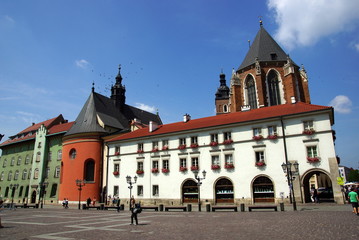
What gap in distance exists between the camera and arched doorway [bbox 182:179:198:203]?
32.7 metres

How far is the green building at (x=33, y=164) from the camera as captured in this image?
48594mm

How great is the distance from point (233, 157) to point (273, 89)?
74.3 ft

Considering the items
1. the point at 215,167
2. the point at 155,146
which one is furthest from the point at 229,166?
the point at 155,146

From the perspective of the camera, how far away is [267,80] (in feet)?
158

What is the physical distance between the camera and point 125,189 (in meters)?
37.4

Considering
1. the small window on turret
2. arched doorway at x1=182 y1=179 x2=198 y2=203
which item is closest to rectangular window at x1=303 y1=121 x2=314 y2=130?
arched doorway at x1=182 y1=179 x2=198 y2=203

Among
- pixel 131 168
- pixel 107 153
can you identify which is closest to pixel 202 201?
pixel 131 168

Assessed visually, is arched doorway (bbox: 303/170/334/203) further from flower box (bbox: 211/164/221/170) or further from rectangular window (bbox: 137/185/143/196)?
rectangular window (bbox: 137/185/143/196)

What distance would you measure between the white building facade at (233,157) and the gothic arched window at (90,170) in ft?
16.0

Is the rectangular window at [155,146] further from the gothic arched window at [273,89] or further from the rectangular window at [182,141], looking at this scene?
the gothic arched window at [273,89]

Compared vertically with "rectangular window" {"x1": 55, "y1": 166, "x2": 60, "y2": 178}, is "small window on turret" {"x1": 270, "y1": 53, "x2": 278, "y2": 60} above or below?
above

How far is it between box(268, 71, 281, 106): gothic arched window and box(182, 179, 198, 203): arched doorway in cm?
2358

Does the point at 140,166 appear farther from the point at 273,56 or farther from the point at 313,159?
the point at 273,56

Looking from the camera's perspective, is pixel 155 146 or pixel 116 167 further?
pixel 116 167
